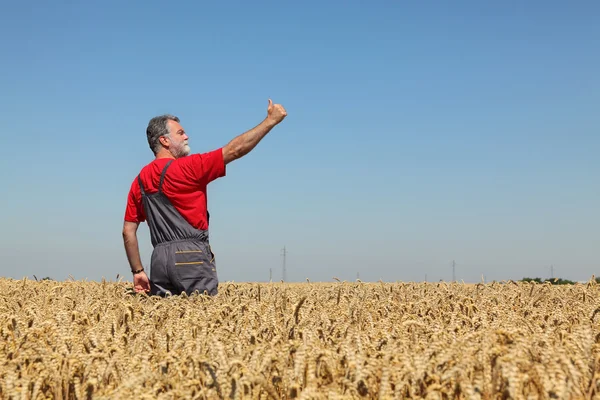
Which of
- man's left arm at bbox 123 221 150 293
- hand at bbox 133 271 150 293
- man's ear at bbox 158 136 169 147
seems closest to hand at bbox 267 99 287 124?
man's ear at bbox 158 136 169 147

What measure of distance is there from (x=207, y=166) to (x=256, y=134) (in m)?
0.70

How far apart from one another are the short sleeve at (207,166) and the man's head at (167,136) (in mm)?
773

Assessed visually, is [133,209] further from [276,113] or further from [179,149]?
[276,113]

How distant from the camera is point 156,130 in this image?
7812mm

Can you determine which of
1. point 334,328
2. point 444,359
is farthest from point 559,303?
point 444,359

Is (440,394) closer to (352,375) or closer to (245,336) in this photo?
(352,375)

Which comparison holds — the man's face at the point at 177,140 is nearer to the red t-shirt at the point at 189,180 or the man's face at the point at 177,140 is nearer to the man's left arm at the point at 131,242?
A: the red t-shirt at the point at 189,180

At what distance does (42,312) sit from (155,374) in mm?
2627

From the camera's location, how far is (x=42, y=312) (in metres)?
5.22

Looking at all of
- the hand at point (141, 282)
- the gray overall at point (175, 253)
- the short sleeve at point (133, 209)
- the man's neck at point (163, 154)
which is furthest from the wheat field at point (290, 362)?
the man's neck at point (163, 154)

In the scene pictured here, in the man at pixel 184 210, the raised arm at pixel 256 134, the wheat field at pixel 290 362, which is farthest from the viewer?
the man at pixel 184 210

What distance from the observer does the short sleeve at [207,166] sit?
6.96 meters

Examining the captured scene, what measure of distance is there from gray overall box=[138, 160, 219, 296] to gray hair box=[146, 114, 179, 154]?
677 millimetres

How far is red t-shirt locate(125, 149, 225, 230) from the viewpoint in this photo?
277 inches
